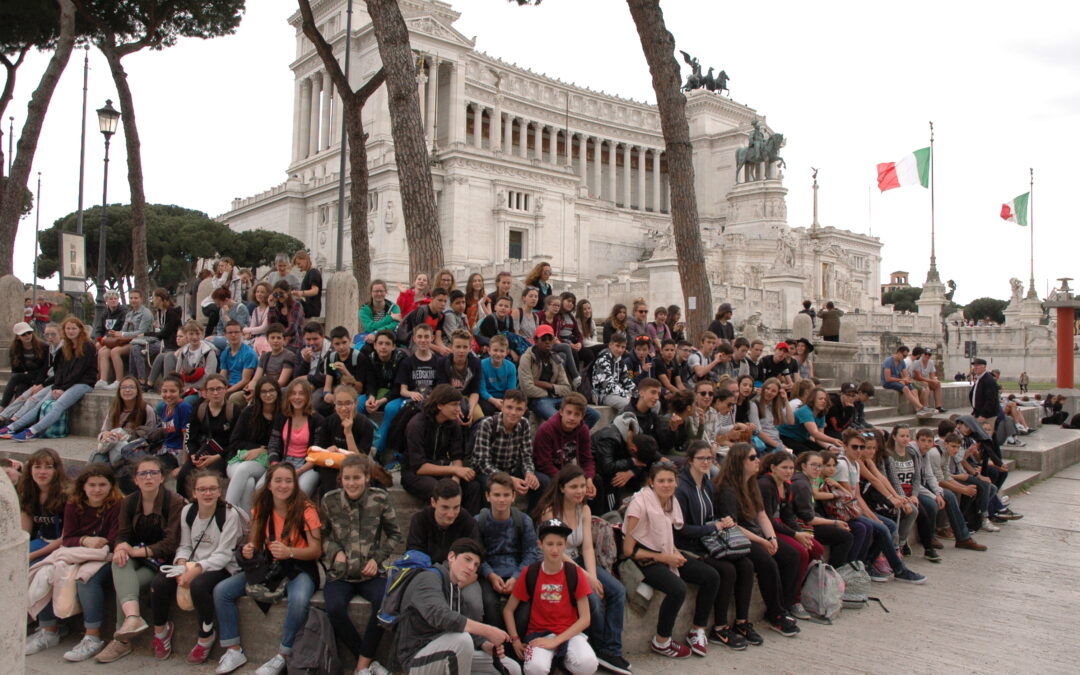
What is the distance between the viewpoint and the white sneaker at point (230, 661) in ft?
15.8

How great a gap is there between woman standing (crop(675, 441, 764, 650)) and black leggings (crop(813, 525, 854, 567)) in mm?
1332

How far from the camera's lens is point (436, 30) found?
172 feet

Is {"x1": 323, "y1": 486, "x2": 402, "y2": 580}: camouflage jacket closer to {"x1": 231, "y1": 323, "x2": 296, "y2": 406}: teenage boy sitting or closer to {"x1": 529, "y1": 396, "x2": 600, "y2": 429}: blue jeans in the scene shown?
{"x1": 529, "y1": 396, "x2": 600, "y2": 429}: blue jeans

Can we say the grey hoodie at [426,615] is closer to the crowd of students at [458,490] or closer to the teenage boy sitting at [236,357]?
the crowd of students at [458,490]

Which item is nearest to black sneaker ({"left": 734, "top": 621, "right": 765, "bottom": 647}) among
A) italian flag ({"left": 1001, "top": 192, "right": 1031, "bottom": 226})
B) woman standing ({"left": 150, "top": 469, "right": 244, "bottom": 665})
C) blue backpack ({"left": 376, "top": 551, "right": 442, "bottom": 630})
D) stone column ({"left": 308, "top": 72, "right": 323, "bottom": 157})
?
blue backpack ({"left": 376, "top": 551, "right": 442, "bottom": 630})

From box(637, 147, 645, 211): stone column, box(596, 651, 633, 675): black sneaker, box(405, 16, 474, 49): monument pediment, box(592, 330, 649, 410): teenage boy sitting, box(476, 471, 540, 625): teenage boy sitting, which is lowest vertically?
box(596, 651, 633, 675): black sneaker

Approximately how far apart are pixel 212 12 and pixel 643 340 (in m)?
14.6

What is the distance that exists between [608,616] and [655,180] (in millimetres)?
69175

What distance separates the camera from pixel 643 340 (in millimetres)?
8773

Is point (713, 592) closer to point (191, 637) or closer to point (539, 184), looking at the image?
point (191, 637)

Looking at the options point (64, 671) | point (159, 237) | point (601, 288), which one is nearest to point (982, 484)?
point (64, 671)

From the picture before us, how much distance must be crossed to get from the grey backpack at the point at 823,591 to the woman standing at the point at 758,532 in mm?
184

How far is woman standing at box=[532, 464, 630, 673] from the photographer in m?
5.04

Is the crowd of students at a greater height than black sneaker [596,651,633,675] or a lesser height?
greater
